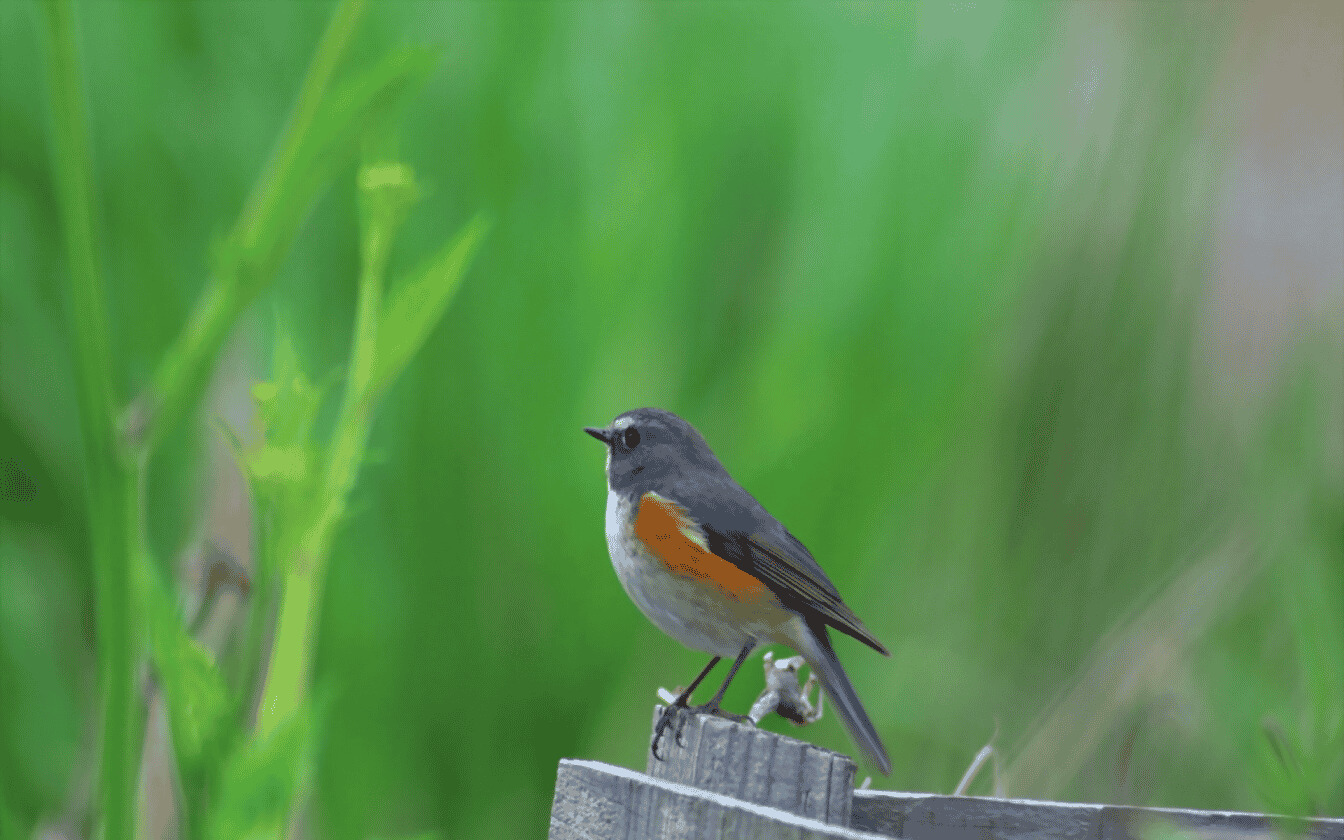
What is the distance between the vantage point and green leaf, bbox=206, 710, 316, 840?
0.35 meters

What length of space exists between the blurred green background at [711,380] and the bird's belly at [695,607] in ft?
0.28

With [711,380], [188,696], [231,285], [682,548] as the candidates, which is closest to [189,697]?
[188,696]

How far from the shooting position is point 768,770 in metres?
0.36

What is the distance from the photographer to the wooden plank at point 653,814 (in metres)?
0.32

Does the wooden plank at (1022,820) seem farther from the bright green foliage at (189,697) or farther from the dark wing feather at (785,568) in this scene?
the bright green foliage at (189,697)

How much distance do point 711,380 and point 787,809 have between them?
0.37m

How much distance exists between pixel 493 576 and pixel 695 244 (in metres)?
0.23

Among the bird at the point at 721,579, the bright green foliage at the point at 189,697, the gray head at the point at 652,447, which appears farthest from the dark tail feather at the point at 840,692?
the bright green foliage at the point at 189,697

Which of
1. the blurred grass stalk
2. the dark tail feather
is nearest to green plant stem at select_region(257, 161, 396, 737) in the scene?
the blurred grass stalk

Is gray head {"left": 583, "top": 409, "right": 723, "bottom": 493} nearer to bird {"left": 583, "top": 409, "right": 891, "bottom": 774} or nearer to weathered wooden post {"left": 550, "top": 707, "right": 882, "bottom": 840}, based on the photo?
bird {"left": 583, "top": 409, "right": 891, "bottom": 774}

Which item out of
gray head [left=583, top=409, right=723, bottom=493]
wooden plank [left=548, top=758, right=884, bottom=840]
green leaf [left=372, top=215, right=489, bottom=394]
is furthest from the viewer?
gray head [left=583, top=409, right=723, bottom=493]

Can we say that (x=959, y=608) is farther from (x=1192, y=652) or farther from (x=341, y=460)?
(x=341, y=460)

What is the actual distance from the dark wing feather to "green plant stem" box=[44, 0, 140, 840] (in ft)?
0.87

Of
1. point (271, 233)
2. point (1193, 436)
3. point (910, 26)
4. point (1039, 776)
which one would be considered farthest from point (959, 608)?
point (271, 233)
